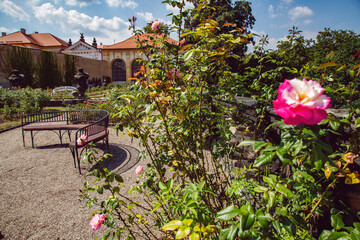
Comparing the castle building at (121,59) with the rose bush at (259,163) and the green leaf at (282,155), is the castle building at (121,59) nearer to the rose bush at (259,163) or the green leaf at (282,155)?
the rose bush at (259,163)

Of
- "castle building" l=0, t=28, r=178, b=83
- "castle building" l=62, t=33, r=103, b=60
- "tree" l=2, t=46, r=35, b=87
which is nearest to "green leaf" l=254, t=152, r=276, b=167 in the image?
"tree" l=2, t=46, r=35, b=87

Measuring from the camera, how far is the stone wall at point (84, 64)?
57.0 ft

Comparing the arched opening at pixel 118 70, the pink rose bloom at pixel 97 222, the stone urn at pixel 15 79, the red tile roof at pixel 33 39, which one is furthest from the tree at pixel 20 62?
the pink rose bloom at pixel 97 222

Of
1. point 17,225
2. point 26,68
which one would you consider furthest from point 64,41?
point 17,225

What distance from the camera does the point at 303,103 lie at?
51 centimetres

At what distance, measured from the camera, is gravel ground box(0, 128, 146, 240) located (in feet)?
7.16

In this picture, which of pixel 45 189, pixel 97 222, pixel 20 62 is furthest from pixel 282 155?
pixel 20 62

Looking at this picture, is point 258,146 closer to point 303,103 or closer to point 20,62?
point 303,103

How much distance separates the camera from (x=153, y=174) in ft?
4.98

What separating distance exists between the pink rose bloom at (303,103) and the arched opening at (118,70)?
32432 millimetres

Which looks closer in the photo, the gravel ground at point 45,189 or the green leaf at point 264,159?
the green leaf at point 264,159

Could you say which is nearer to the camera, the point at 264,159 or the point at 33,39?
the point at 264,159

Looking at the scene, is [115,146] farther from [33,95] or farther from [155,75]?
[33,95]

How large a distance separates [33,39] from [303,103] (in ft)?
152
